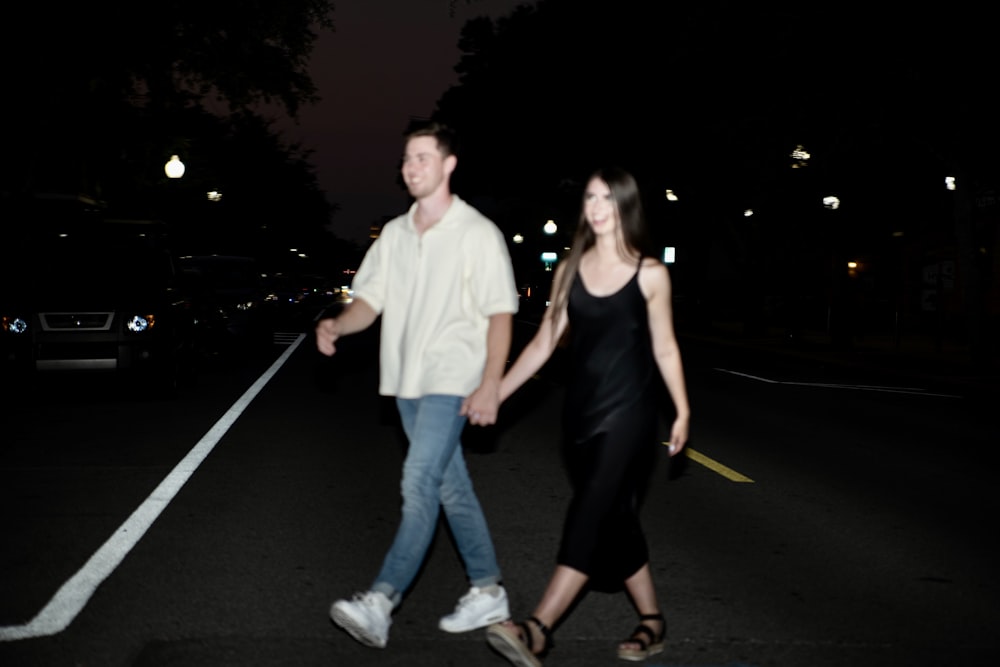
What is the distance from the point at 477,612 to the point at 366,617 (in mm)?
520

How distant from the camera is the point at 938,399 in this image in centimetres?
1680

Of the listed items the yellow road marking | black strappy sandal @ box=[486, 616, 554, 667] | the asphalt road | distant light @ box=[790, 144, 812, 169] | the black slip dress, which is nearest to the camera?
black strappy sandal @ box=[486, 616, 554, 667]

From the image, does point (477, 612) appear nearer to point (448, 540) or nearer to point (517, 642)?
point (517, 642)

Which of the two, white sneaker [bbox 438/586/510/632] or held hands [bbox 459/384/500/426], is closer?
held hands [bbox 459/384/500/426]

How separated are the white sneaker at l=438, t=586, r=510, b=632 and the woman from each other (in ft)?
1.38

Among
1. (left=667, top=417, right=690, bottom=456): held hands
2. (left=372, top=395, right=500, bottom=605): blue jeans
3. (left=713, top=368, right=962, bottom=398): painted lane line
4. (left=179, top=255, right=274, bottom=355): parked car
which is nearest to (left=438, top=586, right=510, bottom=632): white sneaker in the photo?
(left=372, top=395, right=500, bottom=605): blue jeans

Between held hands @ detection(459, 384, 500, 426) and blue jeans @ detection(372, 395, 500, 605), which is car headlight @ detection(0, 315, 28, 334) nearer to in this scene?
blue jeans @ detection(372, 395, 500, 605)

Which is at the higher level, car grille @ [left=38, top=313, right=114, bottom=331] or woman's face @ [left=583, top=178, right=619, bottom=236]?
woman's face @ [left=583, top=178, right=619, bottom=236]

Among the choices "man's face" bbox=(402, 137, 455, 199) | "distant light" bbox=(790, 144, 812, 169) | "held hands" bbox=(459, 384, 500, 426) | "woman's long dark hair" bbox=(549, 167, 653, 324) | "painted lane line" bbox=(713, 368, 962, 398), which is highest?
"distant light" bbox=(790, 144, 812, 169)

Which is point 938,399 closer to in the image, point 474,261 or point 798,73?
point 798,73

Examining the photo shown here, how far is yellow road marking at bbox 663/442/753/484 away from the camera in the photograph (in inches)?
376

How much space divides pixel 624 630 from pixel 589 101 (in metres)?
33.0

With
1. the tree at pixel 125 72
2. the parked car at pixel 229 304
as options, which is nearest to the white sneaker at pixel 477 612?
the parked car at pixel 229 304

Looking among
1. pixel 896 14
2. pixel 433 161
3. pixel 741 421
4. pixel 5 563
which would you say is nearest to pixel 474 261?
pixel 433 161
